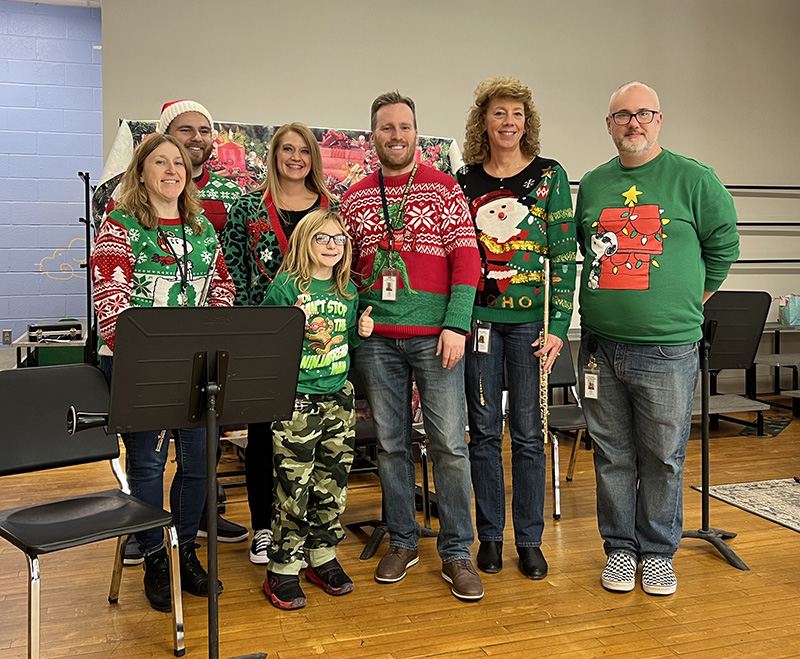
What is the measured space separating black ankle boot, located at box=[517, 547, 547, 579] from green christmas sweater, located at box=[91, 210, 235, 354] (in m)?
1.37

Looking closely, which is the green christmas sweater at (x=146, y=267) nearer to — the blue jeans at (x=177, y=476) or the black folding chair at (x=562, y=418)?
the blue jeans at (x=177, y=476)

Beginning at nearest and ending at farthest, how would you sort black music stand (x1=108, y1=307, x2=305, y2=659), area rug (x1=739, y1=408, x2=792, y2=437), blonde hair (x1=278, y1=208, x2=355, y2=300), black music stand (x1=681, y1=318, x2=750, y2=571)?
black music stand (x1=108, y1=307, x2=305, y2=659), blonde hair (x1=278, y1=208, x2=355, y2=300), black music stand (x1=681, y1=318, x2=750, y2=571), area rug (x1=739, y1=408, x2=792, y2=437)

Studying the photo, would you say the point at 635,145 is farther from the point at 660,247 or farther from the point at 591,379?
the point at 591,379

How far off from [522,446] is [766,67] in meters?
5.16

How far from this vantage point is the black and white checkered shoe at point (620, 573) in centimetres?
267

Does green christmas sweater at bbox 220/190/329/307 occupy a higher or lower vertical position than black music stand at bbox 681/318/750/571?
higher

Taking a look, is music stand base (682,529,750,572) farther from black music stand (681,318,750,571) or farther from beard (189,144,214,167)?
beard (189,144,214,167)

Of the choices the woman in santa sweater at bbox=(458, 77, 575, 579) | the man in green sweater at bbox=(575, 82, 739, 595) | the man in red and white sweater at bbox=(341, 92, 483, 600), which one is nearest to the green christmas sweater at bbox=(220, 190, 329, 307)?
the man in red and white sweater at bbox=(341, 92, 483, 600)

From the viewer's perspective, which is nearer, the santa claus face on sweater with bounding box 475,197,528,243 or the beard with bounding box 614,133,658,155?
the beard with bounding box 614,133,658,155

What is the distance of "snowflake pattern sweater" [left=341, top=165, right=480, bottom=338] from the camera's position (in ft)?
8.48

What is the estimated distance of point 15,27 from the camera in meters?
6.55

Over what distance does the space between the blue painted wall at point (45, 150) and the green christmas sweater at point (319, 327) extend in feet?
15.9

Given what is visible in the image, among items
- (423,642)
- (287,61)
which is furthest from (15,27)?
(423,642)

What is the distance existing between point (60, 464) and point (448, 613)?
1.24 m
